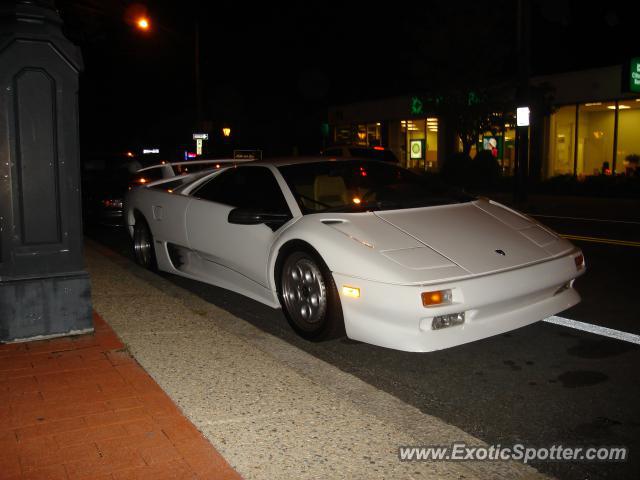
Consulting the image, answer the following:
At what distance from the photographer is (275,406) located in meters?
3.46

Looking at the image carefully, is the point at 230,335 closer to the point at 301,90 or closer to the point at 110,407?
the point at 110,407

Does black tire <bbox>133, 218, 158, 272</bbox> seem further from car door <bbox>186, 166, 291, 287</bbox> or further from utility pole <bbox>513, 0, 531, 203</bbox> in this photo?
utility pole <bbox>513, 0, 531, 203</bbox>

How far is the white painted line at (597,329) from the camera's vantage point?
4.80 metres

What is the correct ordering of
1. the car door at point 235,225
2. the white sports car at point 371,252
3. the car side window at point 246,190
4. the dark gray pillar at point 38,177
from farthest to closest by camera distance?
the car side window at point 246,190
the car door at point 235,225
the dark gray pillar at point 38,177
the white sports car at point 371,252

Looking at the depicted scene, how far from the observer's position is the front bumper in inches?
156

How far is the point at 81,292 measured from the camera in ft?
15.0

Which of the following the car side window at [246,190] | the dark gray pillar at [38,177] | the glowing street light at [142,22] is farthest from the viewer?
the glowing street light at [142,22]

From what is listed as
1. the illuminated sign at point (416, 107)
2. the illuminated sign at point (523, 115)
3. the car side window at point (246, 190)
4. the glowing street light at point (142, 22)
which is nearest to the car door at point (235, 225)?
the car side window at point (246, 190)

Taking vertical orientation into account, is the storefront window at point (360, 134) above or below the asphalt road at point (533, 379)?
above

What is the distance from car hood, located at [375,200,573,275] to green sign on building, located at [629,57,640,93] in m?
14.7

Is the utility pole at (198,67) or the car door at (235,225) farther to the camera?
the utility pole at (198,67)

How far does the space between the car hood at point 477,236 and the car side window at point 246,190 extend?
98cm

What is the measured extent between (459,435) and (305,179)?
2822mm

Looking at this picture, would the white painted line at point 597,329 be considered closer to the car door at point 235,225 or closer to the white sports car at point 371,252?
the white sports car at point 371,252
